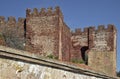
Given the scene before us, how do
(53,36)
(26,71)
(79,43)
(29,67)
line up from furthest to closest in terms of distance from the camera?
1. (79,43)
2. (53,36)
3. (29,67)
4. (26,71)

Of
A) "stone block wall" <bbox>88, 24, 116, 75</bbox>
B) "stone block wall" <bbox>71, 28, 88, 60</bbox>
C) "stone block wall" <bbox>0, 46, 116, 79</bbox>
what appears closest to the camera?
"stone block wall" <bbox>0, 46, 116, 79</bbox>

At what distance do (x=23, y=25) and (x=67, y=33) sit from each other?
4520mm

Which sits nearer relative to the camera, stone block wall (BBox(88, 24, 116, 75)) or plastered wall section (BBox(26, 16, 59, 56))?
plastered wall section (BBox(26, 16, 59, 56))

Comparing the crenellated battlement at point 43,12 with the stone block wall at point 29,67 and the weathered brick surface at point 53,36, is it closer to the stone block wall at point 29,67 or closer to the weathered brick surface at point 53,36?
the weathered brick surface at point 53,36

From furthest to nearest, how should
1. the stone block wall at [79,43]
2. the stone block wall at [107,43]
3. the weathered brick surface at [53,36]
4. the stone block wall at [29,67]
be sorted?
the stone block wall at [79,43] < the stone block wall at [107,43] < the weathered brick surface at [53,36] < the stone block wall at [29,67]

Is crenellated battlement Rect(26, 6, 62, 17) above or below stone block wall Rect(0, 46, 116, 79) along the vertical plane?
above

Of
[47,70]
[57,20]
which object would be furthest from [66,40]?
[47,70]

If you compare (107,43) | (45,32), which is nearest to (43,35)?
(45,32)

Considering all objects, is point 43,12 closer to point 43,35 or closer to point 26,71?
point 43,35

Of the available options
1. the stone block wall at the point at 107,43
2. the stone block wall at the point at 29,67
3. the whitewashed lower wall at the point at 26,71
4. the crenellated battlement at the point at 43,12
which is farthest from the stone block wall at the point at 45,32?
the whitewashed lower wall at the point at 26,71

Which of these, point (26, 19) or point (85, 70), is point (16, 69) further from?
point (26, 19)

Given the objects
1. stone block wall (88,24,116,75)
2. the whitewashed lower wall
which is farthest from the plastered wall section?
the whitewashed lower wall

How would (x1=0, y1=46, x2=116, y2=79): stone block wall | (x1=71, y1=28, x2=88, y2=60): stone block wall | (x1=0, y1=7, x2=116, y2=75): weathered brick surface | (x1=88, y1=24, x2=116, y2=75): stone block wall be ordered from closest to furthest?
1. (x1=0, y1=46, x2=116, y2=79): stone block wall
2. (x1=0, y1=7, x2=116, y2=75): weathered brick surface
3. (x1=88, y1=24, x2=116, y2=75): stone block wall
4. (x1=71, y1=28, x2=88, y2=60): stone block wall

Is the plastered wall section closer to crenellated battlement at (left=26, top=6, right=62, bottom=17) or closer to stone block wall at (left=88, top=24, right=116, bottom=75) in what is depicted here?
crenellated battlement at (left=26, top=6, right=62, bottom=17)
